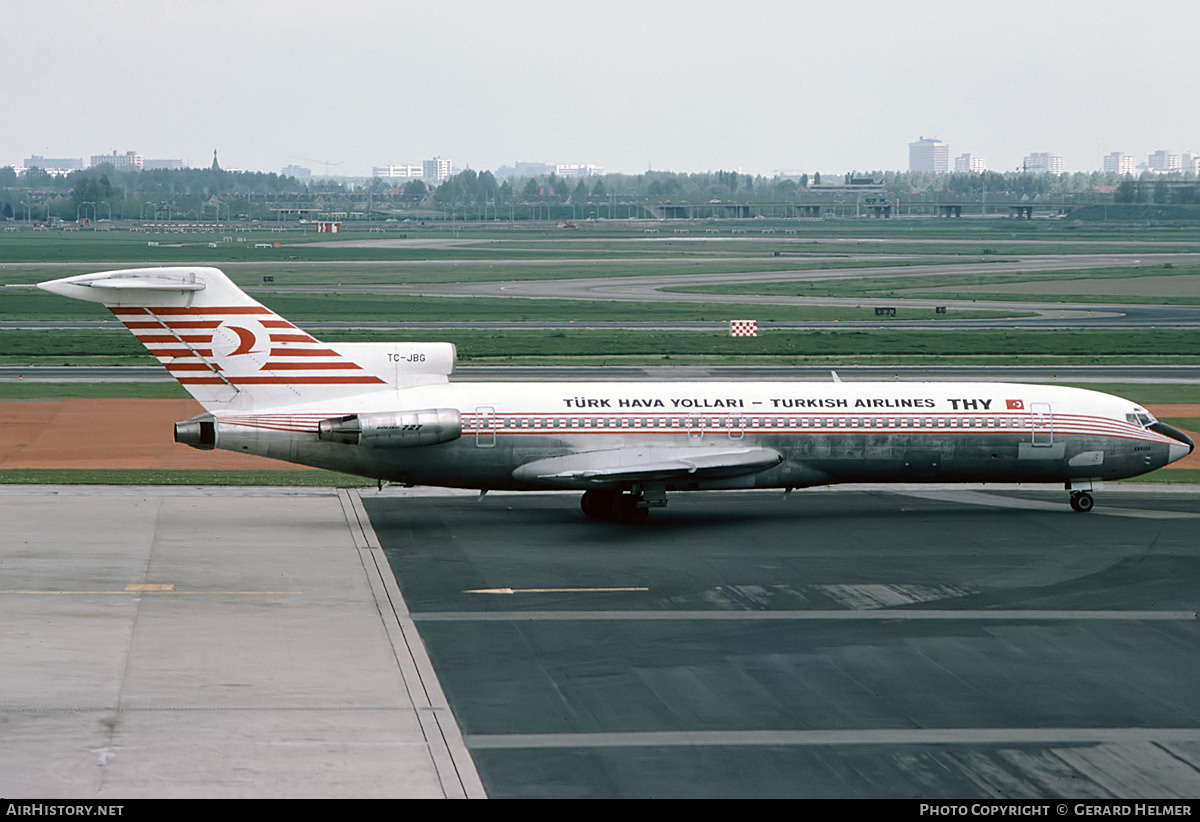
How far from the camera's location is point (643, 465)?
35375 millimetres

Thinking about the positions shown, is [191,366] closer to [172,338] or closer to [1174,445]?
[172,338]

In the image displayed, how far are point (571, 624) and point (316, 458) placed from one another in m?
11.0

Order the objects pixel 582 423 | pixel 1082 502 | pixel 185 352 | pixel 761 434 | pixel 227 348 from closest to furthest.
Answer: pixel 185 352 < pixel 227 348 < pixel 582 423 < pixel 761 434 < pixel 1082 502

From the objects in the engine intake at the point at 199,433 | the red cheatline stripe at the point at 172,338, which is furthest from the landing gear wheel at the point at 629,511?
the red cheatline stripe at the point at 172,338

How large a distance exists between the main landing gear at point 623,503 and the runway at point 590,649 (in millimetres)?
793

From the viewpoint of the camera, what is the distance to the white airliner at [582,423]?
114 ft

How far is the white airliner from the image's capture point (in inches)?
1366

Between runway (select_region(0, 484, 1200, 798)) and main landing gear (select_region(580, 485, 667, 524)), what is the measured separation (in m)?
0.79

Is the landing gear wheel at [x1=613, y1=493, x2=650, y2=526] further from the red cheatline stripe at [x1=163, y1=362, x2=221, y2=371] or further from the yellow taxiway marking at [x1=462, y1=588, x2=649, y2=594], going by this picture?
the red cheatline stripe at [x1=163, y1=362, x2=221, y2=371]

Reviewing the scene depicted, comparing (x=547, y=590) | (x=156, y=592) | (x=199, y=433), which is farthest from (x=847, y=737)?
(x=199, y=433)

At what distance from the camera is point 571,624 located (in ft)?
88.5

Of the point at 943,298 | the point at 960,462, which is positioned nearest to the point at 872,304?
the point at 943,298

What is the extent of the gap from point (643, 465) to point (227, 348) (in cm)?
1097

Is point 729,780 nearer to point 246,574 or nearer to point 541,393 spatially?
point 246,574
